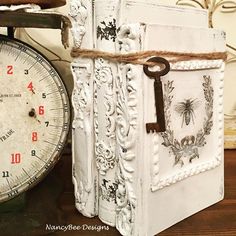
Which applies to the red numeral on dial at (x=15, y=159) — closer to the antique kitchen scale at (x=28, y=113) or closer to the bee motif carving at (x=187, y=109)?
the antique kitchen scale at (x=28, y=113)

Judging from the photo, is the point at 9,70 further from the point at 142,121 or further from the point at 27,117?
the point at 142,121

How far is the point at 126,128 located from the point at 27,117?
17 centimetres

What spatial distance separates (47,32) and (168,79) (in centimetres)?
44

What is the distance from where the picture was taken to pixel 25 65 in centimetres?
58

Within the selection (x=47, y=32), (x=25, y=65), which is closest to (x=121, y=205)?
(x=25, y=65)

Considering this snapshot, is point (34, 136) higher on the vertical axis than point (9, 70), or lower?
lower

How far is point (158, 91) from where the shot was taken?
524 mm

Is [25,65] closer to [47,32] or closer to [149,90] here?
[149,90]

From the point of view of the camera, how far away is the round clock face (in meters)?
0.58

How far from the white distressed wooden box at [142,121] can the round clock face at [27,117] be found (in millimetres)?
42

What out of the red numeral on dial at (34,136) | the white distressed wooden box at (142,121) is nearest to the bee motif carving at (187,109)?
the white distressed wooden box at (142,121)

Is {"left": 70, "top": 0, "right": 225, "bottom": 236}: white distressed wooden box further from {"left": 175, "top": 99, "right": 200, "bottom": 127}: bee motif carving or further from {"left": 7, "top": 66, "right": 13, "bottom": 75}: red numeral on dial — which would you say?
{"left": 7, "top": 66, "right": 13, "bottom": 75}: red numeral on dial

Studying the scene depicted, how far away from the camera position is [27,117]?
586 millimetres

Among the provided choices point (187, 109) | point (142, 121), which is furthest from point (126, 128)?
point (187, 109)
